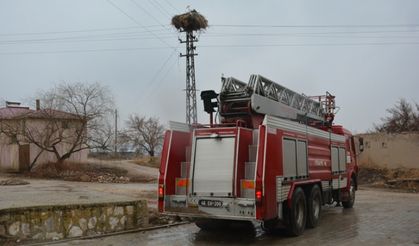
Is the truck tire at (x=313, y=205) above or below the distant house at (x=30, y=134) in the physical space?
below

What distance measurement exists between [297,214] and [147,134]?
75.3 metres

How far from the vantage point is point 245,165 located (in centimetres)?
1059

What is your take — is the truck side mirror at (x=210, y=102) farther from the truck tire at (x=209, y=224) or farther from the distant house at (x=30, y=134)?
the distant house at (x=30, y=134)

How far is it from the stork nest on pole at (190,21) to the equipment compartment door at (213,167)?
29.9m

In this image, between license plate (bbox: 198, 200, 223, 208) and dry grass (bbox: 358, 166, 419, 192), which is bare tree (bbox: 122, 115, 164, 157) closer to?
dry grass (bbox: 358, 166, 419, 192)

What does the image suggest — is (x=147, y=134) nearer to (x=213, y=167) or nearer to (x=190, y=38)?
(x=190, y=38)

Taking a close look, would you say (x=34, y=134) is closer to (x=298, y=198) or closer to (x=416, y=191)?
(x=416, y=191)

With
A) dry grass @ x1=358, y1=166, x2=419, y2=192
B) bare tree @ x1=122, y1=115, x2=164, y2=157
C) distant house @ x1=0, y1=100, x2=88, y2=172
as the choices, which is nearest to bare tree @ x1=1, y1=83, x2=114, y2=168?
distant house @ x1=0, y1=100, x2=88, y2=172

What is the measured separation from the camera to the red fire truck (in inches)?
403

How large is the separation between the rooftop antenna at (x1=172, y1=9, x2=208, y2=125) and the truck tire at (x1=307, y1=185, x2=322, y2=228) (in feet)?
86.1

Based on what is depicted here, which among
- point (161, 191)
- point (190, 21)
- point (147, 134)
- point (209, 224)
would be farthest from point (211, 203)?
point (147, 134)

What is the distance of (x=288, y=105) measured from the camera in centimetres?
1429

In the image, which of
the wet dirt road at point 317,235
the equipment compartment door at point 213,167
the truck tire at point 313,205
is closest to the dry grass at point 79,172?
the wet dirt road at point 317,235

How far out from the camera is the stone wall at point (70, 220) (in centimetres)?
1034
